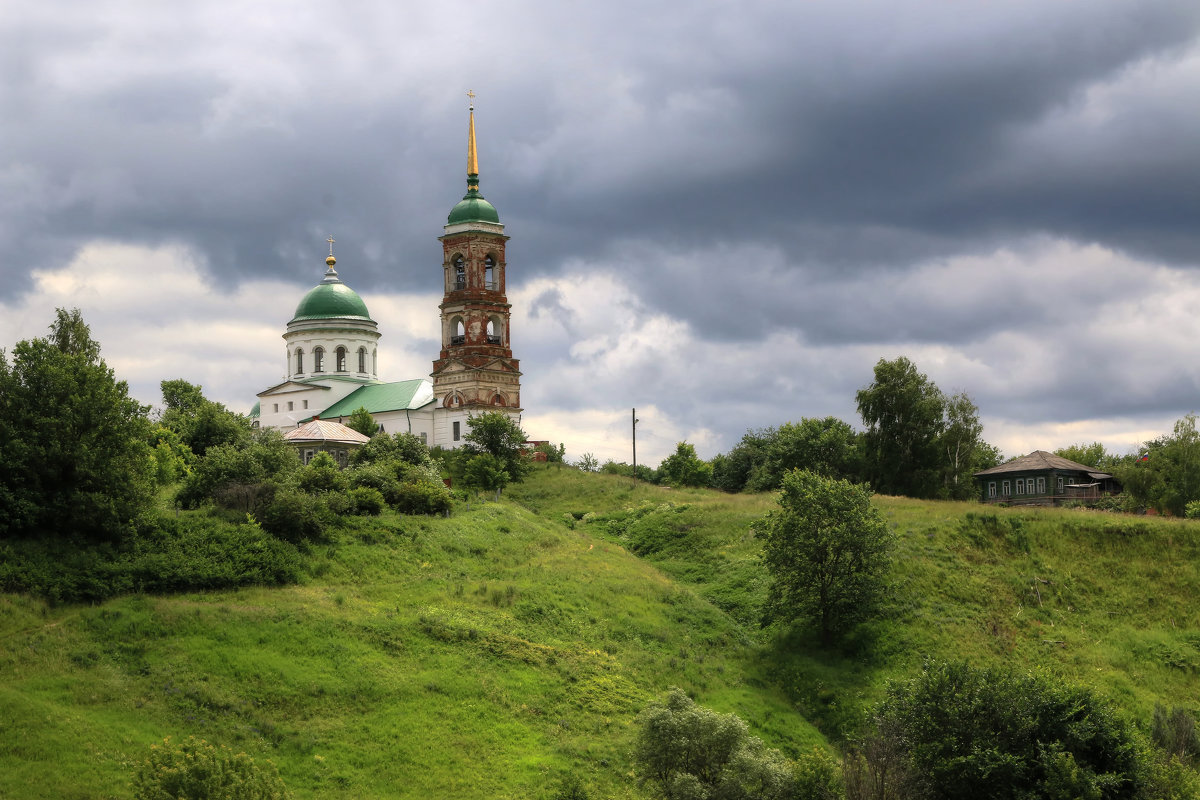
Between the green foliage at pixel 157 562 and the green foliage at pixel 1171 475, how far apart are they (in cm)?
5429

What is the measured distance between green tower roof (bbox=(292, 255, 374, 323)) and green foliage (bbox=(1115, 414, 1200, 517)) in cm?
6321

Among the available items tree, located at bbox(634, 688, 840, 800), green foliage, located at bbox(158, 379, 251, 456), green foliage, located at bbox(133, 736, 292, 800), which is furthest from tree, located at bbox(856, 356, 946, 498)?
green foliage, located at bbox(133, 736, 292, 800)

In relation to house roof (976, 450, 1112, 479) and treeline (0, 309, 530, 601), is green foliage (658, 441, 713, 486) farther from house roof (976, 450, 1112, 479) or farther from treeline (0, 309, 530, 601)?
treeline (0, 309, 530, 601)

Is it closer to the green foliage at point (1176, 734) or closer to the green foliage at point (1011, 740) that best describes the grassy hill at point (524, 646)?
the green foliage at point (1176, 734)

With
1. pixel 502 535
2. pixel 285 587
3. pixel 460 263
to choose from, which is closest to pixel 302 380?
pixel 460 263

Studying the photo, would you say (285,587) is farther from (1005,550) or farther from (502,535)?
(1005,550)

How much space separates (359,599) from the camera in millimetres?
45938

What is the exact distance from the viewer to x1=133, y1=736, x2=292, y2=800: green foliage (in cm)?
2594

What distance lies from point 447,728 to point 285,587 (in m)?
11.7

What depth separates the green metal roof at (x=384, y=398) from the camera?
9412 cm

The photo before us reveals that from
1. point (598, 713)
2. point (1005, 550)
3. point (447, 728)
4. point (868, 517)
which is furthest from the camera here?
point (1005, 550)

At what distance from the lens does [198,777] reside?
26.1 meters

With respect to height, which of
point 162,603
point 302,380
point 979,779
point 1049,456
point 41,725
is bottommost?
point 979,779

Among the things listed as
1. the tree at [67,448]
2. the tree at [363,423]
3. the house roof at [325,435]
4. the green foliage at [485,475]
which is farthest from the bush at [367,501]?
the tree at [363,423]
